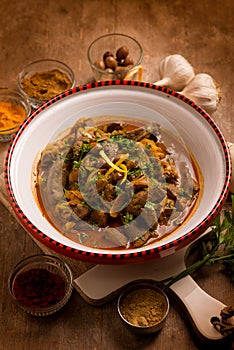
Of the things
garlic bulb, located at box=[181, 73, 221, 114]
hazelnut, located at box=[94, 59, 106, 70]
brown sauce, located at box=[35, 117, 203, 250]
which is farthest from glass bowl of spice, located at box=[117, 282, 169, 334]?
hazelnut, located at box=[94, 59, 106, 70]

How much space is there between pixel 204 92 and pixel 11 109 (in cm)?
138

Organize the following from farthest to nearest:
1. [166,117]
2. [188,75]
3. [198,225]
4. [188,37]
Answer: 1. [188,37]
2. [188,75]
3. [166,117]
4. [198,225]

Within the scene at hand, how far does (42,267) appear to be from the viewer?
3.67 m

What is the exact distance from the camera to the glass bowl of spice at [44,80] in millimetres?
4500

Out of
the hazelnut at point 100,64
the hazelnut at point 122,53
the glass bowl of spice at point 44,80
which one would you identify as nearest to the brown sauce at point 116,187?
the glass bowl of spice at point 44,80

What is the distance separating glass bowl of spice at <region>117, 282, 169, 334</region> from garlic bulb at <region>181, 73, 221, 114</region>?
1.46 metres

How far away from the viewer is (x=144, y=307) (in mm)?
3385

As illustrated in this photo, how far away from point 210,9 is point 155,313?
2.95m

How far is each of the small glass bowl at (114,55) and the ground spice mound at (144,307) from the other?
1.77 m

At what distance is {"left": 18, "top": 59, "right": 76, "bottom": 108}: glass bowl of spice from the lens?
4.50 m

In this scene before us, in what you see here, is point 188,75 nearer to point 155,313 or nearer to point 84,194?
point 84,194

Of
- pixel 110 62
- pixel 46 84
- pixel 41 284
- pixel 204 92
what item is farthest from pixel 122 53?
pixel 41 284

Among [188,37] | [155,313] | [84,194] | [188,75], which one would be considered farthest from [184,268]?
[188,37]

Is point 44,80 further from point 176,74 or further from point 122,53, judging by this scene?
point 176,74
